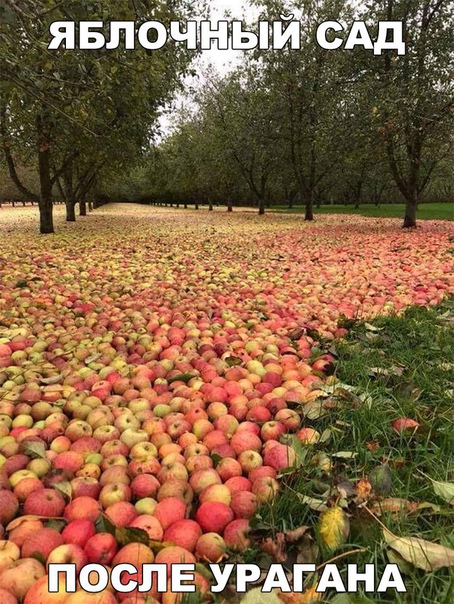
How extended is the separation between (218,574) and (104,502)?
59cm

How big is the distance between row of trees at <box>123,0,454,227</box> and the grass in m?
7.55

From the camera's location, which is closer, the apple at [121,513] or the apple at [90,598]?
the apple at [90,598]

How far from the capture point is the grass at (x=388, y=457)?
5.07 ft

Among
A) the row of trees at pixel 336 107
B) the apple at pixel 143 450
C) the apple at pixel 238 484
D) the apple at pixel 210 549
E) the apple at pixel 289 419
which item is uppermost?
the row of trees at pixel 336 107

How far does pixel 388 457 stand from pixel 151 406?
1.36m

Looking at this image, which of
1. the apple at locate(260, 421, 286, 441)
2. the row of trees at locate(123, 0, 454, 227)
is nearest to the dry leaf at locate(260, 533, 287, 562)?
the apple at locate(260, 421, 286, 441)

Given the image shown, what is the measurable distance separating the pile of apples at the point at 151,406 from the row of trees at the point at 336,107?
6.83m

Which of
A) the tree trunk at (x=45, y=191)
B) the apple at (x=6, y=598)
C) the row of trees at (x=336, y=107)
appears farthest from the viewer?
the tree trunk at (x=45, y=191)

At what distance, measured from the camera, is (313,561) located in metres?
1.53

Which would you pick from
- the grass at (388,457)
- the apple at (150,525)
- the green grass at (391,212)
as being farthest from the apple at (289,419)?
the green grass at (391,212)

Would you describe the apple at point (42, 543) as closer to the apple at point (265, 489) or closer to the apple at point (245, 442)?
the apple at point (265, 489)

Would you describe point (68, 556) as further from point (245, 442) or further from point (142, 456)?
point (245, 442)

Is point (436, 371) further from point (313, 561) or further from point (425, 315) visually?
point (313, 561)

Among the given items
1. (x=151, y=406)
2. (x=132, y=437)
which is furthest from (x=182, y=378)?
(x=132, y=437)
